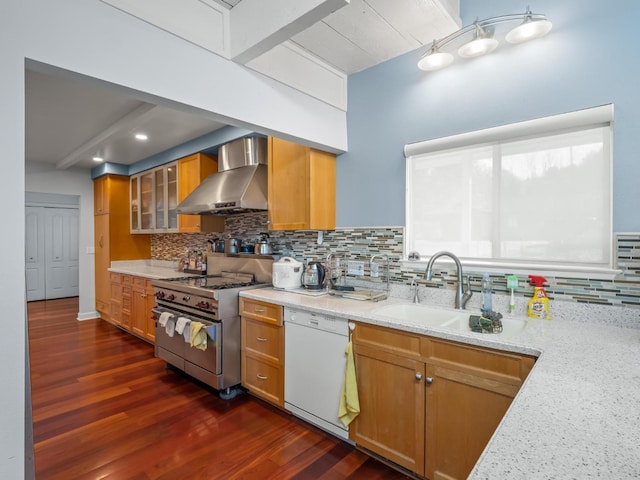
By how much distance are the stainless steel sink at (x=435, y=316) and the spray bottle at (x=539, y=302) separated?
9 cm

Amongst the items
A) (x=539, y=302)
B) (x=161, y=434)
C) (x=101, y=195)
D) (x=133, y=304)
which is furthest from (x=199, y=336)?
(x=101, y=195)

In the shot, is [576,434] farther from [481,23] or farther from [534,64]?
[481,23]

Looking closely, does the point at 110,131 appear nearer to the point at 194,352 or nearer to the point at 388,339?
the point at 194,352

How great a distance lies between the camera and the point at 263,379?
2494mm

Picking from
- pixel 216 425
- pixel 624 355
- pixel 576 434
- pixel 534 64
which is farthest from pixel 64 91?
pixel 624 355

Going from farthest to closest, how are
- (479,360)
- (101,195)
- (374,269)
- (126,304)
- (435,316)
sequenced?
1. (101,195)
2. (126,304)
3. (374,269)
4. (435,316)
5. (479,360)

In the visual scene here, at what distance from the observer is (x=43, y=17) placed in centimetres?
124

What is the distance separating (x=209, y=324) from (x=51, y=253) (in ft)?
21.3

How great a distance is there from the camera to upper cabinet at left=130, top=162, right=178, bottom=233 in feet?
13.9

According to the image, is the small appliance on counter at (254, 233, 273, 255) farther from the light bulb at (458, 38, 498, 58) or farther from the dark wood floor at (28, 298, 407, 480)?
the light bulb at (458, 38, 498, 58)

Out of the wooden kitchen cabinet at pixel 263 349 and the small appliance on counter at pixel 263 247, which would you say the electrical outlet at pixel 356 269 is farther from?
the small appliance on counter at pixel 263 247

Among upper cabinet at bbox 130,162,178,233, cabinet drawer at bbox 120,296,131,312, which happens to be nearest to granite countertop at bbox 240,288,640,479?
upper cabinet at bbox 130,162,178,233

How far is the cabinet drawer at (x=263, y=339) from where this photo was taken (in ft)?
7.79

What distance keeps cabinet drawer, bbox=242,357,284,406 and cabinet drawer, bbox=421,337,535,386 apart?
1.20m
